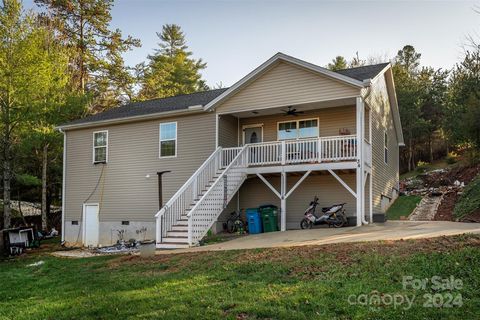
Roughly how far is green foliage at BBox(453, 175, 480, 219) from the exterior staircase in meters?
7.24

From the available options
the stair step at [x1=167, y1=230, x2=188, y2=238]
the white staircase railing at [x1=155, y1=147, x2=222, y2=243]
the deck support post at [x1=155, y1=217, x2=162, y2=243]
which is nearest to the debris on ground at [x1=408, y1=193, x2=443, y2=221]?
the white staircase railing at [x1=155, y1=147, x2=222, y2=243]

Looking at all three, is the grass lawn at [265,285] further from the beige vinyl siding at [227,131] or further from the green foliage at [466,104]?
the green foliage at [466,104]

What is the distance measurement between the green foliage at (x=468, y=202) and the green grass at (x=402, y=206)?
1813 millimetres

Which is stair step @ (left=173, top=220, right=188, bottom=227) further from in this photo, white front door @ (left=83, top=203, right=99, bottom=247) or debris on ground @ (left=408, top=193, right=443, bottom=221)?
debris on ground @ (left=408, top=193, right=443, bottom=221)

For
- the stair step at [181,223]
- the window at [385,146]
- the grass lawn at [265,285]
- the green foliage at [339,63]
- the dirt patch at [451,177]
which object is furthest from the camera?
the green foliage at [339,63]

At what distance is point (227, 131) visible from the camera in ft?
53.7

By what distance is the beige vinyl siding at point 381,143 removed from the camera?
51.2ft

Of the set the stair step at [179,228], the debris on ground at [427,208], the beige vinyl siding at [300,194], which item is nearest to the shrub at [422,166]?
the debris on ground at [427,208]

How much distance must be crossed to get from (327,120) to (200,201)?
18.5ft

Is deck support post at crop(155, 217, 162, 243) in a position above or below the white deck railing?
below

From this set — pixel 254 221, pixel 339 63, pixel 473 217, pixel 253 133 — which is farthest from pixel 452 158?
pixel 254 221

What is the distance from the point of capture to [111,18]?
31.0 metres

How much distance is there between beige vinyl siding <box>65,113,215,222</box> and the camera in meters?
16.3

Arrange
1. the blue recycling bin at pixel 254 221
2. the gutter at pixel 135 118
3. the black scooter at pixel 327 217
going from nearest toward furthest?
the black scooter at pixel 327 217 < the blue recycling bin at pixel 254 221 < the gutter at pixel 135 118
